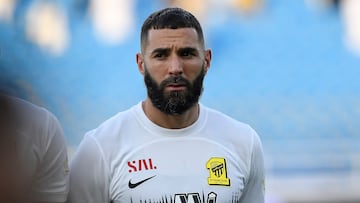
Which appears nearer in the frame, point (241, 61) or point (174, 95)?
point (174, 95)

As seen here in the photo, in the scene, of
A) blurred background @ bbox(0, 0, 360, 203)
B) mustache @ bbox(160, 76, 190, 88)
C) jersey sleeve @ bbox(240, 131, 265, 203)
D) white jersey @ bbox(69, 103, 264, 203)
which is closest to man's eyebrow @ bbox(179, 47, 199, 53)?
mustache @ bbox(160, 76, 190, 88)

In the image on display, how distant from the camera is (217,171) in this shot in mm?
2336

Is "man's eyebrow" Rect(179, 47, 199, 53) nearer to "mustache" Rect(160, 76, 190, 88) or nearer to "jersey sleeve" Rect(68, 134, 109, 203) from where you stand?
"mustache" Rect(160, 76, 190, 88)

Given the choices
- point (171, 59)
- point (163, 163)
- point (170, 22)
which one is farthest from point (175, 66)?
point (163, 163)

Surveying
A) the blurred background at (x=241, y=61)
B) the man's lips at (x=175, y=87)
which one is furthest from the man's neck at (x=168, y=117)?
the blurred background at (x=241, y=61)


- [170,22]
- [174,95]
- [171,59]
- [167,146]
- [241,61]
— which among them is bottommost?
[167,146]

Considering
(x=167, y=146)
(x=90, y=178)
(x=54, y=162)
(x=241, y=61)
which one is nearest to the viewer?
(x=54, y=162)

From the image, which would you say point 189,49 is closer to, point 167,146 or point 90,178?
point 167,146

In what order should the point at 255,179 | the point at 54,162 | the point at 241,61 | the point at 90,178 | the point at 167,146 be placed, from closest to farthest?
the point at 54,162
the point at 90,178
the point at 167,146
the point at 255,179
the point at 241,61

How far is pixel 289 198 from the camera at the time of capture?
29.2 feet

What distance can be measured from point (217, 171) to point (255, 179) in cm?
22

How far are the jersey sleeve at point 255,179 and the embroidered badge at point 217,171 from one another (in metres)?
0.14

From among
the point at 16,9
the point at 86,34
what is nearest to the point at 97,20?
the point at 86,34

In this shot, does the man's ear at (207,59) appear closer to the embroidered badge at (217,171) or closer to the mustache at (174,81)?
the mustache at (174,81)
